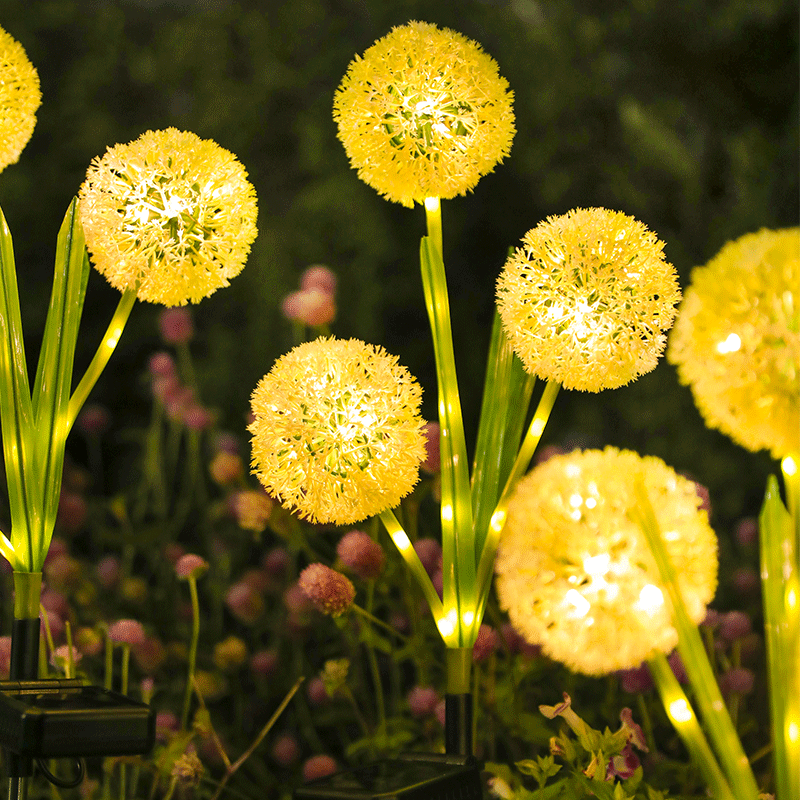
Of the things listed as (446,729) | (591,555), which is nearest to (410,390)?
(591,555)

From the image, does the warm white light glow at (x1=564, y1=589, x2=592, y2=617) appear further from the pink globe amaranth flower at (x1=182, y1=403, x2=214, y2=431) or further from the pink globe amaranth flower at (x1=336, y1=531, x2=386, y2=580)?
the pink globe amaranth flower at (x1=182, y1=403, x2=214, y2=431)

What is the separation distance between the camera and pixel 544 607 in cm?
54

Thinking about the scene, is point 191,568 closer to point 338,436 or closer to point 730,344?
point 338,436

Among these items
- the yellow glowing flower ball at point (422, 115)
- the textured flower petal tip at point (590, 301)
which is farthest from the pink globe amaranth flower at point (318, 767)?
the yellow glowing flower ball at point (422, 115)

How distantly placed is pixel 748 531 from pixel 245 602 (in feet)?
1.91

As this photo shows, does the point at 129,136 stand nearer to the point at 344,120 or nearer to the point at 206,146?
the point at 206,146

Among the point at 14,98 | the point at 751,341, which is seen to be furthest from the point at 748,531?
the point at 14,98

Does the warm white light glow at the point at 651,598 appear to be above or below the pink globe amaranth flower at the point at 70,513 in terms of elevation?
below

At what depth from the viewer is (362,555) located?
2.56ft

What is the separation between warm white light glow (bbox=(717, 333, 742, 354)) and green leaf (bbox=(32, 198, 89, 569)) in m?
0.59

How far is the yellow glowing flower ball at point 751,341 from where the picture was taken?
485 millimetres

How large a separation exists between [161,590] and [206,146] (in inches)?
21.3

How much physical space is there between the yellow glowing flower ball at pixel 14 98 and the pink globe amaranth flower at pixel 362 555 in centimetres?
52

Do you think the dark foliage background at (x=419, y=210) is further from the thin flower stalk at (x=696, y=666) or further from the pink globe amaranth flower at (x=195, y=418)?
the thin flower stalk at (x=696, y=666)
